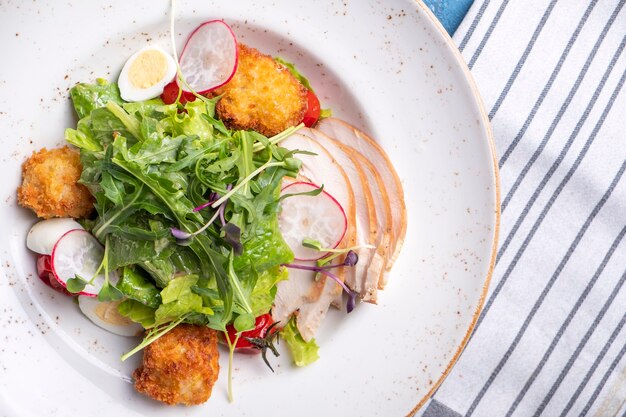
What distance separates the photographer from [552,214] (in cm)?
333

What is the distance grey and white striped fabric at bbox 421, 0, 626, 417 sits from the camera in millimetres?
3219

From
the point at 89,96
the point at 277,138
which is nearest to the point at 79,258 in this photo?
the point at 89,96

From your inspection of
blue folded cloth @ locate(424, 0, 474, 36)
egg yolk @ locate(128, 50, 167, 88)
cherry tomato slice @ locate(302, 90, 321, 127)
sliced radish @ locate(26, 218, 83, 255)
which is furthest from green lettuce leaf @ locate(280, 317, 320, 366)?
blue folded cloth @ locate(424, 0, 474, 36)

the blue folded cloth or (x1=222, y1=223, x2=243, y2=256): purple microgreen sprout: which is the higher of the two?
the blue folded cloth

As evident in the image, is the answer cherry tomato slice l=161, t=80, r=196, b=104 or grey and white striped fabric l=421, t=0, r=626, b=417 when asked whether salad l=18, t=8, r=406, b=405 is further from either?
grey and white striped fabric l=421, t=0, r=626, b=417

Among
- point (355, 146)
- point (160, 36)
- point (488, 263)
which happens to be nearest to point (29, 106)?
point (160, 36)

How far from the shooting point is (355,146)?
9.64 ft

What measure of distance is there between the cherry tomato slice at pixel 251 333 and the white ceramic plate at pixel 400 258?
0.28ft

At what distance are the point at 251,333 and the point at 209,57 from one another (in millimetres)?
1251

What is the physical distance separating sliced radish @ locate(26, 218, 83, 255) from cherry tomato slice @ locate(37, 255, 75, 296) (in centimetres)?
5

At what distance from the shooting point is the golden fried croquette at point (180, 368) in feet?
8.80

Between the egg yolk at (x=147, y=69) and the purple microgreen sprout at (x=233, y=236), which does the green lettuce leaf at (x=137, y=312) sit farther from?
the egg yolk at (x=147, y=69)

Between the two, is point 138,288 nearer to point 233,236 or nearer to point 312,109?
point 233,236

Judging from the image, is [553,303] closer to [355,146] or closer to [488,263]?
[488,263]
